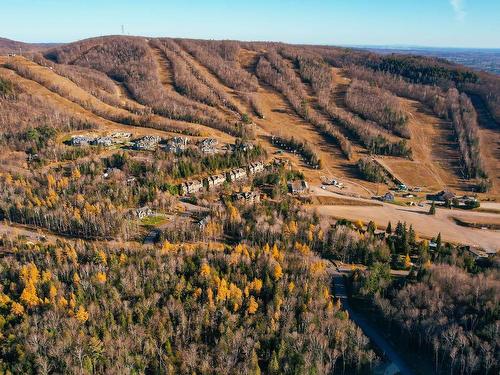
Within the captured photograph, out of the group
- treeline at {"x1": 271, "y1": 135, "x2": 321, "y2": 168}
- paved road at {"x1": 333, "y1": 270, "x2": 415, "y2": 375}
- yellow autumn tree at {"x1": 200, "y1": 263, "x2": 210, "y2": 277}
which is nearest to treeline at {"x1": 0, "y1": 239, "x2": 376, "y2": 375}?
yellow autumn tree at {"x1": 200, "y1": 263, "x2": 210, "y2": 277}

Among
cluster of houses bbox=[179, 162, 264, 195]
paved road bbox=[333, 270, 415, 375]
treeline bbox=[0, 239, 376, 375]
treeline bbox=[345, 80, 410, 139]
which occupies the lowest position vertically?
paved road bbox=[333, 270, 415, 375]

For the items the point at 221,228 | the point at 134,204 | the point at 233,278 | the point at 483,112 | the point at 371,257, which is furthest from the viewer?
the point at 483,112

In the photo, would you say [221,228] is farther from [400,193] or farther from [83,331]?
[400,193]

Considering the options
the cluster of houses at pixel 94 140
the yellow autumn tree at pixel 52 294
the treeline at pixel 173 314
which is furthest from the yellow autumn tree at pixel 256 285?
the cluster of houses at pixel 94 140

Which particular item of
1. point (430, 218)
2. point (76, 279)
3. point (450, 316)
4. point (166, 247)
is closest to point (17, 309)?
point (76, 279)

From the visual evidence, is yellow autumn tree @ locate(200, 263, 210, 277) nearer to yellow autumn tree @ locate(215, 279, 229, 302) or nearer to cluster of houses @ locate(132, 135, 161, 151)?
yellow autumn tree @ locate(215, 279, 229, 302)

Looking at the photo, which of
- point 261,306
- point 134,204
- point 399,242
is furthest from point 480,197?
point 134,204
